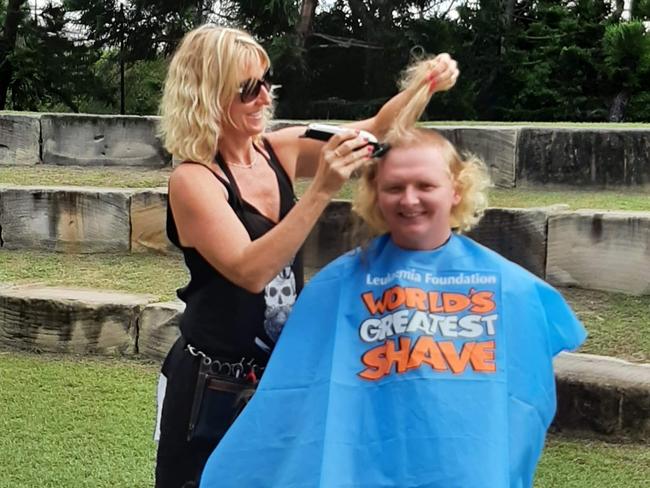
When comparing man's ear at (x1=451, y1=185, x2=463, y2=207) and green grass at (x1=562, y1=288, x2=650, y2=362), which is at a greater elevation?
man's ear at (x1=451, y1=185, x2=463, y2=207)

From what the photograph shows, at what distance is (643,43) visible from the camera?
40.2 ft

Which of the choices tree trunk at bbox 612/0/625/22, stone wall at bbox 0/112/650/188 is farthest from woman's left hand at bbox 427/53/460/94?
tree trunk at bbox 612/0/625/22

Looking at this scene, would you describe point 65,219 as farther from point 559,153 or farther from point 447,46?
point 447,46

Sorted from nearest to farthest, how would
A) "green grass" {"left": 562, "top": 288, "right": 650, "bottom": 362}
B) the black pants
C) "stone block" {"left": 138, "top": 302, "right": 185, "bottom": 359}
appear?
the black pants < "green grass" {"left": 562, "top": 288, "right": 650, "bottom": 362} < "stone block" {"left": 138, "top": 302, "right": 185, "bottom": 359}

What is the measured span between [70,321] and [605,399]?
239 centimetres

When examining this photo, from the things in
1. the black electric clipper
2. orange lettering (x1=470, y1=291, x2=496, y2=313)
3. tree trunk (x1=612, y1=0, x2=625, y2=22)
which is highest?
tree trunk (x1=612, y1=0, x2=625, y2=22)

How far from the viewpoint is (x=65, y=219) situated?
5.38m

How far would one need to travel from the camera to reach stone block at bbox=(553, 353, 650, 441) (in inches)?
124

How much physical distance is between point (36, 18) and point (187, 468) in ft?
53.8

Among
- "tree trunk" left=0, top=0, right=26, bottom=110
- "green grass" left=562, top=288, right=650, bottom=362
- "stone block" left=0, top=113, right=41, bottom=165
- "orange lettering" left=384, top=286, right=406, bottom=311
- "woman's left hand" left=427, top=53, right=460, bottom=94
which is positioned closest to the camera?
"orange lettering" left=384, top=286, right=406, bottom=311

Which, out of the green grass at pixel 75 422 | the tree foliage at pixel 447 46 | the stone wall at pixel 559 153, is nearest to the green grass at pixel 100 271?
the green grass at pixel 75 422

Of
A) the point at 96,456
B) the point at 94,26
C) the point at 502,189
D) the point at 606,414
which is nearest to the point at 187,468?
the point at 96,456

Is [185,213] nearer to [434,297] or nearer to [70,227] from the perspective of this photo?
[434,297]

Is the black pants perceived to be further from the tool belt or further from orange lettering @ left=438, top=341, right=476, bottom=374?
orange lettering @ left=438, top=341, right=476, bottom=374
